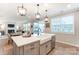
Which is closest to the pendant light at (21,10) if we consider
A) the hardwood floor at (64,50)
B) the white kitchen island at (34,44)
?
the white kitchen island at (34,44)

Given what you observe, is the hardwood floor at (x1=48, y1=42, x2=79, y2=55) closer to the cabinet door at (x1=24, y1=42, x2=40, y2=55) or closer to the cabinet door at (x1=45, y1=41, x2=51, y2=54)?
the cabinet door at (x1=45, y1=41, x2=51, y2=54)

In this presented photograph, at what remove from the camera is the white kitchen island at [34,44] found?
145 cm

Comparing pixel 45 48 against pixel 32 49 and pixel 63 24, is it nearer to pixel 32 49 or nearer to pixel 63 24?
pixel 32 49

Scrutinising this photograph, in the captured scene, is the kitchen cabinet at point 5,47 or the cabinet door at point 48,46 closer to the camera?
the kitchen cabinet at point 5,47

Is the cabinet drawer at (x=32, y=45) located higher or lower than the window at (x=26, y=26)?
lower

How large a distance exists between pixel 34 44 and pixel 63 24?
0.55 metres

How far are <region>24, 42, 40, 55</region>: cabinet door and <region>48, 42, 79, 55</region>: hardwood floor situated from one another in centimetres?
23

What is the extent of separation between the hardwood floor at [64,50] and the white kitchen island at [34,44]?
8cm

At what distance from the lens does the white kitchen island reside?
145 cm

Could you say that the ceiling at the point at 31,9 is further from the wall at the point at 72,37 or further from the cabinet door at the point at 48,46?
the cabinet door at the point at 48,46

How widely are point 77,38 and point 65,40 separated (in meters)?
0.18

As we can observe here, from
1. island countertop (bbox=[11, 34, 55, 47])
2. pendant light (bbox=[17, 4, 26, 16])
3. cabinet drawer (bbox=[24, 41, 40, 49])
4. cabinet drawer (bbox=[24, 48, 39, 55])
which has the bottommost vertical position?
cabinet drawer (bbox=[24, 48, 39, 55])

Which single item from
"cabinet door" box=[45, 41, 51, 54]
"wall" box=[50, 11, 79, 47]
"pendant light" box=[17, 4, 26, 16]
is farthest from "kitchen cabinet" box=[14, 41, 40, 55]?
"pendant light" box=[17, 4, 26, 16]
